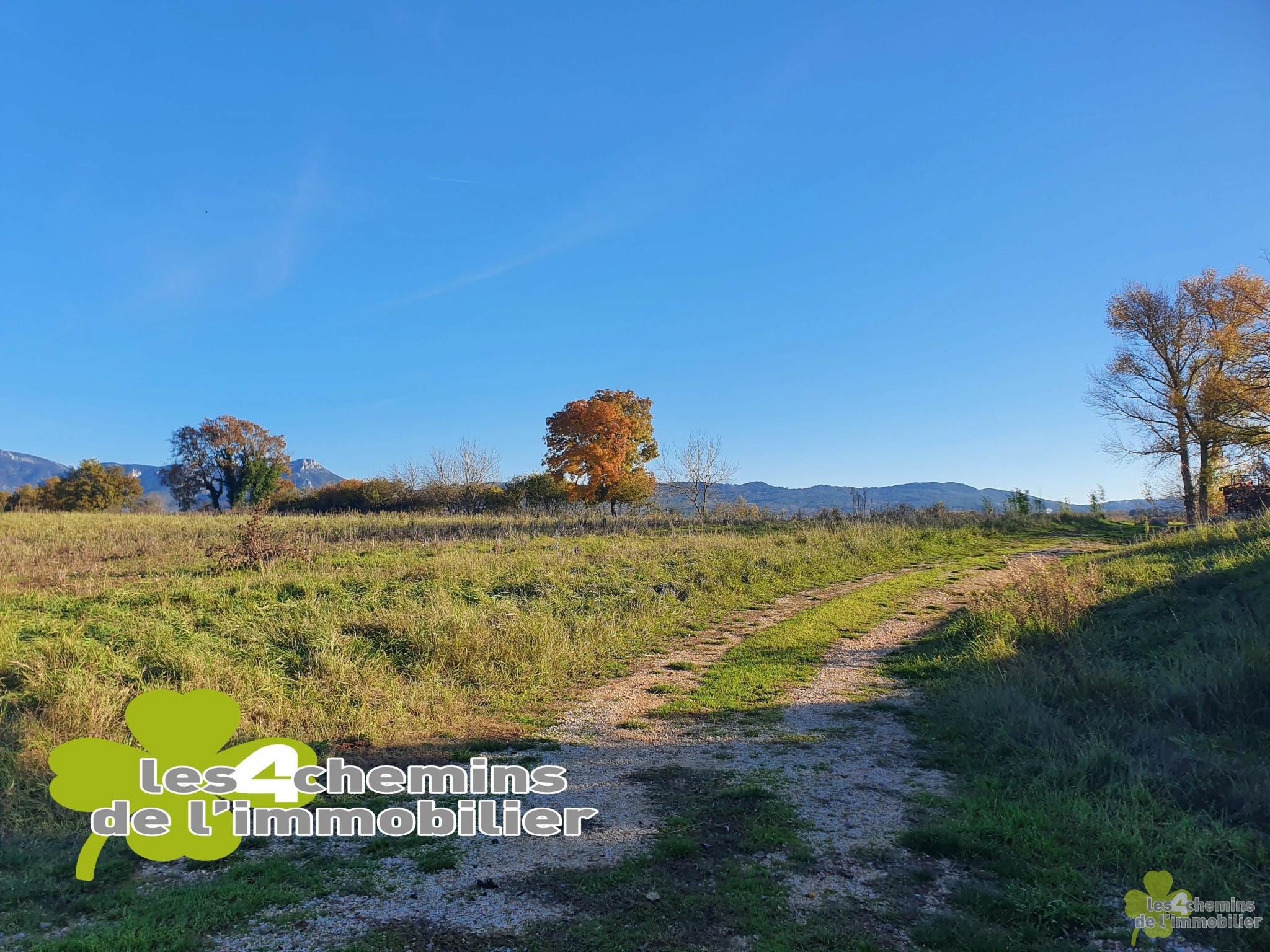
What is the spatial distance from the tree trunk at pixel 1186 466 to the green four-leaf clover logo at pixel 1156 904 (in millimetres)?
35068

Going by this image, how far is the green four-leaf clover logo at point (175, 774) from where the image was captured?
4.53 metres

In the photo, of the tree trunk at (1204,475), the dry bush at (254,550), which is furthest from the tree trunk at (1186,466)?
the dry bush at (254,550)

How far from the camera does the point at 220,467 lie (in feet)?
176

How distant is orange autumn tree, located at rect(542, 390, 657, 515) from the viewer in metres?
41.6

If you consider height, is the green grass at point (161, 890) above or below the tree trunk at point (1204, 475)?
below

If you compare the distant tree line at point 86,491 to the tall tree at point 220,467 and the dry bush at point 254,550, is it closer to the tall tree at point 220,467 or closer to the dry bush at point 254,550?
the tall tree at point 220,467

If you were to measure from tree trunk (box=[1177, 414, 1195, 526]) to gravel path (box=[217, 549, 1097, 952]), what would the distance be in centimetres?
3064

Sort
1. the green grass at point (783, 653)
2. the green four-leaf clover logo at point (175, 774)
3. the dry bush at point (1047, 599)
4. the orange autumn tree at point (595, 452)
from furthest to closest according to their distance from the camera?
the orange autumn tree at point (595, 452) → the dry bush at point (1047, 599) → the green grass at point (783, 653) → the green four-leaf clover logo at point (175, 774)

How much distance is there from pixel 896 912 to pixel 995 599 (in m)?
9.85

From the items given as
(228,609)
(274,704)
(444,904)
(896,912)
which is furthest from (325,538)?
(896,912)

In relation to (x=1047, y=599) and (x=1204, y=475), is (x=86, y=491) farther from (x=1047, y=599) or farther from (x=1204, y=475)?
(x=1204, y=475)

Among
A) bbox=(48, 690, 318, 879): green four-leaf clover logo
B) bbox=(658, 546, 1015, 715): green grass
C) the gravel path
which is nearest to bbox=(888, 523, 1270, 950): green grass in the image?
the gravel path

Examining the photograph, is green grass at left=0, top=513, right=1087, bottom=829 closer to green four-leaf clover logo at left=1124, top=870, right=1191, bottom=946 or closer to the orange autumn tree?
green four-leaf clover logo at left=1124, top=870, right=1191, bottom=946

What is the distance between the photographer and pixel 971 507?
3728cm
